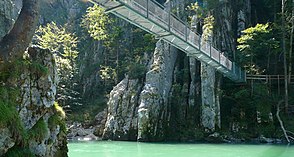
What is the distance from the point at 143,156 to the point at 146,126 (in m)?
7.13

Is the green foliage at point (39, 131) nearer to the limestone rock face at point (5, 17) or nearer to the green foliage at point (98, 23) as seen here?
the limestone rock face at point (5, 17)

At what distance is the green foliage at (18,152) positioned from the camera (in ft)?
17.7

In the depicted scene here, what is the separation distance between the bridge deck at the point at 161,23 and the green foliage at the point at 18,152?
4.54m

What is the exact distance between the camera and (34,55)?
7.20 meters

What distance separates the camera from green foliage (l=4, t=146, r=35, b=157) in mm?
5405

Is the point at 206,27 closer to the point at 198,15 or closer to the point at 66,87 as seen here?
the point at 198,15

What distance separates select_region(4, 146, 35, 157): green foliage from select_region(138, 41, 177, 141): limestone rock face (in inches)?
508

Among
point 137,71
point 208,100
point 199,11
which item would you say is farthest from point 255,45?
point 137,71

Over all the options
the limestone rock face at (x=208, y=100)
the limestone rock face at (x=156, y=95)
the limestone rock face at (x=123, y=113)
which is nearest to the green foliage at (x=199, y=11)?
the limestone rock face at (x=156, y=95)

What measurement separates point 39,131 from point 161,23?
5.80 metres

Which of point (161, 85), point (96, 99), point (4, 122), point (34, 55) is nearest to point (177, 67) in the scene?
point (161, 85)

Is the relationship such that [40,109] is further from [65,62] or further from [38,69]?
[65,62]

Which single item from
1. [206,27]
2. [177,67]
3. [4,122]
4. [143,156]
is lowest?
[143,156]

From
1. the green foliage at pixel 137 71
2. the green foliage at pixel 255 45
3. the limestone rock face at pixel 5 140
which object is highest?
the green foliage at pixel 255 45
